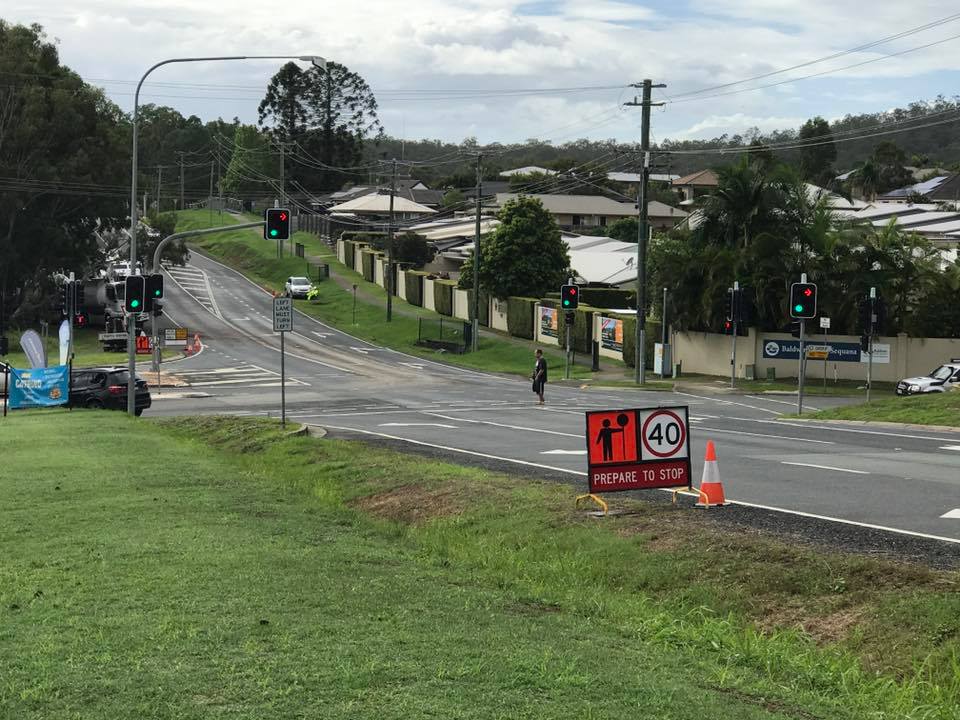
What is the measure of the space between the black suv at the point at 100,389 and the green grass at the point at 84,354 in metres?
20.4

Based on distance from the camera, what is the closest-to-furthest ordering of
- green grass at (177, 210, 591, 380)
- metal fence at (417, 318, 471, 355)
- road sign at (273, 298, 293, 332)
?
road sign at (273, 298, 293, 332)
green grass at (177, 210, 591, 380)
metal fence at (417, 318, 471, 355)

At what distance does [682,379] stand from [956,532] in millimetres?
41563

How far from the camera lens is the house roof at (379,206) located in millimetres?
116500

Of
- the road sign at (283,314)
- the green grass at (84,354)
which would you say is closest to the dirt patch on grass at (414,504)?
the road sign at (283,314)

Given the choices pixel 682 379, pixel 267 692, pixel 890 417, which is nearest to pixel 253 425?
pixel 890 417

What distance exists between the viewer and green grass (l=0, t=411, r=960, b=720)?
6.91m

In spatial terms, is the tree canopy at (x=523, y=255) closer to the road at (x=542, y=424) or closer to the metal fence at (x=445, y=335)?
the metal fence at (x=445, y=335)

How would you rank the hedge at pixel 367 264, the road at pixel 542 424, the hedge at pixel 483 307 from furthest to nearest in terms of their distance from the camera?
the hedge at pixel 367 264 < the hedge at pixel 483 307 < the road at pixel 542 424

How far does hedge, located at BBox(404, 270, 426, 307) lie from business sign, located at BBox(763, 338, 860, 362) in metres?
37.3

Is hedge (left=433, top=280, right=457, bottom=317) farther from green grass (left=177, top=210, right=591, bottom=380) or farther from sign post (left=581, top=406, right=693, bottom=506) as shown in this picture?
sign post (left=581, top=406, right=693, bottom=506)

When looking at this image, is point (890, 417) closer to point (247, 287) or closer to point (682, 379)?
point (682, 379)

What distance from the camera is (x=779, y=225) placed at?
55.8 metres

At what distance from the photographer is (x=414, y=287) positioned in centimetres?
8894

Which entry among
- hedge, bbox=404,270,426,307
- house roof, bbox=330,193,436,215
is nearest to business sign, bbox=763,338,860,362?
hedge, bbox=404,270,426,307
